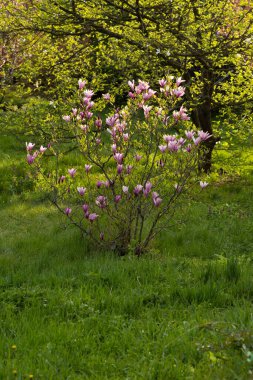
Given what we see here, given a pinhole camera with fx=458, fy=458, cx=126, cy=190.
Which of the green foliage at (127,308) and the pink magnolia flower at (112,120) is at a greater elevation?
the pink magnolia flower at (112,120)

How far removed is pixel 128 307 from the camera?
4.29 meters

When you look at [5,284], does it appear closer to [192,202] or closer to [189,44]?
[192,202]

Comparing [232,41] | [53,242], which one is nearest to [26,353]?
[53,242]

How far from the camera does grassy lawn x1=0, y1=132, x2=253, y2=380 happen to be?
3.19 meters

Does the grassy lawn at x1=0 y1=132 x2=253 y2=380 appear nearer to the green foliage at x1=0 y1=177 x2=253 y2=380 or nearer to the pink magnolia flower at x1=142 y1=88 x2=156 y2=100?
the green foliage at x1=0 y1=177 x2=253 y2=380

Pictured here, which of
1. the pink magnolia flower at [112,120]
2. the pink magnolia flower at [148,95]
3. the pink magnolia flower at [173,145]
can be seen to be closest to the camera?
the pink magnolia flower at [173,145]

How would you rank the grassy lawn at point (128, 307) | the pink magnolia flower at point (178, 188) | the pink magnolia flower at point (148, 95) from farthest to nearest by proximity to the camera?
the pink magnolia flower at point (178, 188) → the pink magnolia flower at point (148, 95) → the grassy lawn at point (128, 307)

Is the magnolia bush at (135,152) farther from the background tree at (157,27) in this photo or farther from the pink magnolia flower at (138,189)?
the background tree at (157,27)

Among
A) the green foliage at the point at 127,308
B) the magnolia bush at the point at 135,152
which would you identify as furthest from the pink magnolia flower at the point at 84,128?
the green foliage at the point at 127,308

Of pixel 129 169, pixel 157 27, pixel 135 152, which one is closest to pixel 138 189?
pixel 129 169

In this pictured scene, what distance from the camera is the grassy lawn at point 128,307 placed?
10.5ft

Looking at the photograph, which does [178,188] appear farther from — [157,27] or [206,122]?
[206,122]

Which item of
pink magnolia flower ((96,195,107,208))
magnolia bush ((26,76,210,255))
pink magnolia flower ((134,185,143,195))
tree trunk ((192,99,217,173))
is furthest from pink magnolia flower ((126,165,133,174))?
tree trunk ((192,99,217,173))

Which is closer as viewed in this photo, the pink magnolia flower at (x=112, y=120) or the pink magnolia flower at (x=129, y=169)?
the pink magnolia flower at (x=112, y=120)
